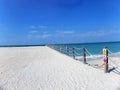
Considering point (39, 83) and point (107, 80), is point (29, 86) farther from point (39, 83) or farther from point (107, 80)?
point (107, 80)

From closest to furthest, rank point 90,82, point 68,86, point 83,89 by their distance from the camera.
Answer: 1. point 83,89
2. point 68,86
3. point 90,82

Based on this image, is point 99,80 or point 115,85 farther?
point 99,80

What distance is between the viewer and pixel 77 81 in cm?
574

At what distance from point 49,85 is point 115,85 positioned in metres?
2.01

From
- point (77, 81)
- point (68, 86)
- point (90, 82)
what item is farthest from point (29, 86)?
point (90, 82)

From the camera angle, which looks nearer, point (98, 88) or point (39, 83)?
point (98, 88)

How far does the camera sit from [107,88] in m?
4.91

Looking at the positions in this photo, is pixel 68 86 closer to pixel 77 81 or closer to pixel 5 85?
pixel 77 81

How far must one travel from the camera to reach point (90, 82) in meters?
5.57

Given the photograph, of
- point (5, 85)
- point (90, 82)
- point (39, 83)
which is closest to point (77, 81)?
point (90, 82)

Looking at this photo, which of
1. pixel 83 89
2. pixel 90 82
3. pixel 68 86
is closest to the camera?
pixel 83 89

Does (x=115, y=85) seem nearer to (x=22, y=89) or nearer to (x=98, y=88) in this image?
(x=98, y=88)

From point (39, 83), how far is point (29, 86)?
0.42m

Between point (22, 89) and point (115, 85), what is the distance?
2.78 metres
